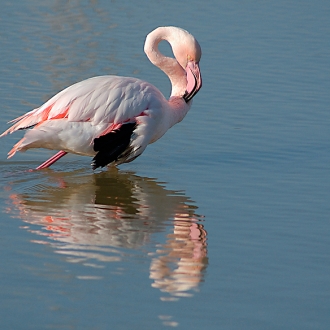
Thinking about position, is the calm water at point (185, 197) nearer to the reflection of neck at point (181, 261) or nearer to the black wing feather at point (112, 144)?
the reflection of neck at point (181, 261)

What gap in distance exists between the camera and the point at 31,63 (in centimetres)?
1176

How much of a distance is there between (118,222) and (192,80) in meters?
2.54

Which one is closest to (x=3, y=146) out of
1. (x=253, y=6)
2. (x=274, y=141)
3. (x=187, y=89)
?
(x=187, y=89)

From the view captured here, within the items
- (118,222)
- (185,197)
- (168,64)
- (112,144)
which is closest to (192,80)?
(168,64)

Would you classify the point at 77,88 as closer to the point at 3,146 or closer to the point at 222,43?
the point at 3,146

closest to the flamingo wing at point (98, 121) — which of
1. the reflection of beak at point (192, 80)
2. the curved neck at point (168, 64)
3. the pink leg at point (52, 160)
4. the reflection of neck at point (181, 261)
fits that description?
the pink leg at point (52, 160)

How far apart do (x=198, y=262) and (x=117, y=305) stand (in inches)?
40.7

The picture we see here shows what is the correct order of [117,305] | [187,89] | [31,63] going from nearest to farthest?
[117,305] < [187,89] < [31,63]

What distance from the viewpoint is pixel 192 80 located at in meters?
8.80

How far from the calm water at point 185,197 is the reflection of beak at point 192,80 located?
0.64 meters

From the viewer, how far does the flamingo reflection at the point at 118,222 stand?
5.75m

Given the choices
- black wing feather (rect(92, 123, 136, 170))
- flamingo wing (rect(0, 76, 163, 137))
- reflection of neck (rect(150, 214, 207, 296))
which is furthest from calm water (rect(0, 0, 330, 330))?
flamingo wing (rect(0, 76, 163, 137))

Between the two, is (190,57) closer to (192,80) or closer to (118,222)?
(192,80)

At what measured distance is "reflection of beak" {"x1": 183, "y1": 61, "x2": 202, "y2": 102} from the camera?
877 centimetres
